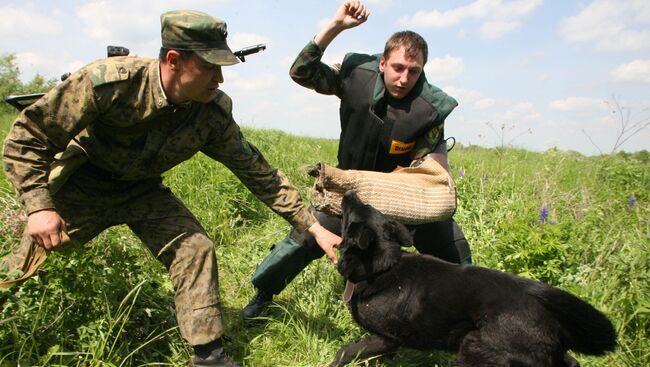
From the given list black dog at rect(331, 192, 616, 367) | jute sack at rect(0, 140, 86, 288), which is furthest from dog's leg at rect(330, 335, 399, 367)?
jute sack at rect(0, 140, 86, 288)

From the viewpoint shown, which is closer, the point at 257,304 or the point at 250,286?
the point at 257,304

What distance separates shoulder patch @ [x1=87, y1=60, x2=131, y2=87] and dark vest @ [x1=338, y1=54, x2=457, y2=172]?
5.20ft

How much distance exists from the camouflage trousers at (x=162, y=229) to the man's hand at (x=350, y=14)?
1710 millimetres

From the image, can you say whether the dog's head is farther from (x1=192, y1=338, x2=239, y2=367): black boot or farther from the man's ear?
the man's ear

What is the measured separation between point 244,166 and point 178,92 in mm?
693

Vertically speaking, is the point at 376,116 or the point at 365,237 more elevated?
the point at 376,116

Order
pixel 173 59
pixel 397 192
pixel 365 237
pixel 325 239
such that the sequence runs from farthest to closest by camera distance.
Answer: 1. pixel 397 192
2. pixel 325 239
3. pixel 365 237
4. pixel 173 59

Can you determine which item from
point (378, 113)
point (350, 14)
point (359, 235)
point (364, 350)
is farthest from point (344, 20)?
point (364, 350)

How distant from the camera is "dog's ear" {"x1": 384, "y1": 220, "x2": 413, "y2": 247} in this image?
10.5ft

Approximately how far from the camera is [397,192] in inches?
130

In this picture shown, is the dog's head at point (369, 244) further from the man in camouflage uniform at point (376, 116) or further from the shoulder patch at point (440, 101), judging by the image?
the shoulder patch at point (440, 101)

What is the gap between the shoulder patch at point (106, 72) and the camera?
2527mm

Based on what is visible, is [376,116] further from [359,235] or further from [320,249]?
[320,249]

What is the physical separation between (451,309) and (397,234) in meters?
0.63
